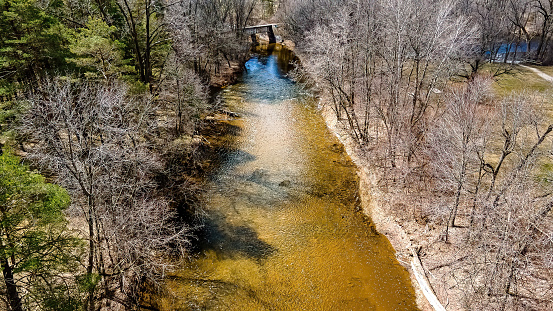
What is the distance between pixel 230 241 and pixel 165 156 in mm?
7786

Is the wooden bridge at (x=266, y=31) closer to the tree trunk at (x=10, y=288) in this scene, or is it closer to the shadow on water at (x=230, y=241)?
the shadow on water at (x=230, y=241)

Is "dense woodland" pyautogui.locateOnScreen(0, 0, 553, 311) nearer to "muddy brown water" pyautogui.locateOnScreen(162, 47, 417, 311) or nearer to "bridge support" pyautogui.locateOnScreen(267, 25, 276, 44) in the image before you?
"muddy brown water" pyautogui.locateOnScreen(162, 47, 417, 311)

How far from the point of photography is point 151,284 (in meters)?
16.2

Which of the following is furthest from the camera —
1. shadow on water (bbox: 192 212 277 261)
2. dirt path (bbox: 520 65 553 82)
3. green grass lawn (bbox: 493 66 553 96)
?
dirt path (bbox: 520 65 553 82)

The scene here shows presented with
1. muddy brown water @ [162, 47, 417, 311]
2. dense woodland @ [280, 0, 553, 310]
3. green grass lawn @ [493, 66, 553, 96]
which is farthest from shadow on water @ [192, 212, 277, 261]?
green grass lawn @ [493, 66, 553, 96]

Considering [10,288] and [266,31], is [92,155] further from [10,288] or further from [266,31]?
[266,31]

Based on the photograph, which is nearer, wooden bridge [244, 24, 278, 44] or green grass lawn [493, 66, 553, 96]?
green grass lawn [493, 66, 553, 96]

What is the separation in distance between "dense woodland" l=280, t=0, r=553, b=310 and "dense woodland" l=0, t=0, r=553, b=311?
0.13m

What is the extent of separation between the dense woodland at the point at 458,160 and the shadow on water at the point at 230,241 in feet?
27.4

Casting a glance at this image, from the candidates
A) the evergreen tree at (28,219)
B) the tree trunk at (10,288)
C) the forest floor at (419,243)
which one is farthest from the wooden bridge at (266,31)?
the tree trunk at (10,288)

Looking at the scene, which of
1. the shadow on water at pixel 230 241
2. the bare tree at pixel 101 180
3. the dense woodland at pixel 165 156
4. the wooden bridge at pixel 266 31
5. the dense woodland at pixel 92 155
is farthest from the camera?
the wooden bridge at pixel 266 31

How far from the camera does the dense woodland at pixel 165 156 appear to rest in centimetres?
1194

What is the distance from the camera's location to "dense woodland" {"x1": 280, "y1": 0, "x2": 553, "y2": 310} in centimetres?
1354

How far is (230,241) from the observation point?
19.0 meters
